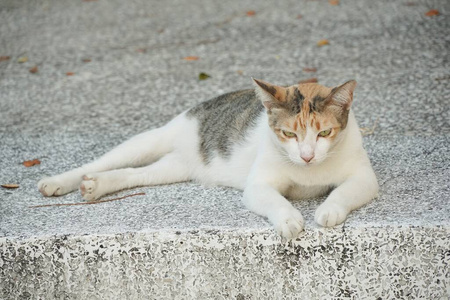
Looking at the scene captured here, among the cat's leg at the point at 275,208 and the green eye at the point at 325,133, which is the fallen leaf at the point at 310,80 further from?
the green eye at the point at 325,133

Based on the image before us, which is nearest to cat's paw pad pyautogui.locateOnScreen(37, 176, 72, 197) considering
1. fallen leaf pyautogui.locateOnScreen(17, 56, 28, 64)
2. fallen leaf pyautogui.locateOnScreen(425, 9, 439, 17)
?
fallen leaf pyautogui.locateOnScreen(17, 56, 28, 64)

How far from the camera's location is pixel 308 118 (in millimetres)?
3154

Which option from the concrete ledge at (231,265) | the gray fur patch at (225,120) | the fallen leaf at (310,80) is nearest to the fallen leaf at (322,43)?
the fallen leaf at (310,80)

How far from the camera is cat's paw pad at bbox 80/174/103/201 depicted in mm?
3760

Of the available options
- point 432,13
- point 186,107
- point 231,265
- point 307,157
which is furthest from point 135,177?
point 432,13

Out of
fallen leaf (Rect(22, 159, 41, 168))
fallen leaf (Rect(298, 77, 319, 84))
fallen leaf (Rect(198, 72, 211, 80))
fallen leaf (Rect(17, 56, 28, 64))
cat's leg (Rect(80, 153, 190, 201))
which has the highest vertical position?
cat's leg (Rect(80, 153, 190, 201))

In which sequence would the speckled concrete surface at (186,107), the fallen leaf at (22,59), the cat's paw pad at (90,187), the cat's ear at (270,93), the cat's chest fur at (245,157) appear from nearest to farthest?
1. the speckled concrete surface at (186,107)
2. the cat's ear at (270,93)
3. the cat's chest fur at (245,157)
4. the cat's paw pad at (90,187)
5. the fallen leaf at (22,59)

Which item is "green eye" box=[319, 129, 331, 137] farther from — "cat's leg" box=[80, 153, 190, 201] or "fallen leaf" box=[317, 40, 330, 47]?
"fallen leaf" box=[317, 40, 330, 47]

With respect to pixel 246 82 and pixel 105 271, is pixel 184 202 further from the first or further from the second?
pixel 246 82

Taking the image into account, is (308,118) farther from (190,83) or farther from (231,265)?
(190,83)

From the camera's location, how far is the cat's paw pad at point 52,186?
3.88 meters

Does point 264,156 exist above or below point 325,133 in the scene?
below

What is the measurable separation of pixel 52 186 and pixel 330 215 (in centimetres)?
175

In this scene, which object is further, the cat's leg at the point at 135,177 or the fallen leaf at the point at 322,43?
the fallen leaf at the point at 322,43
